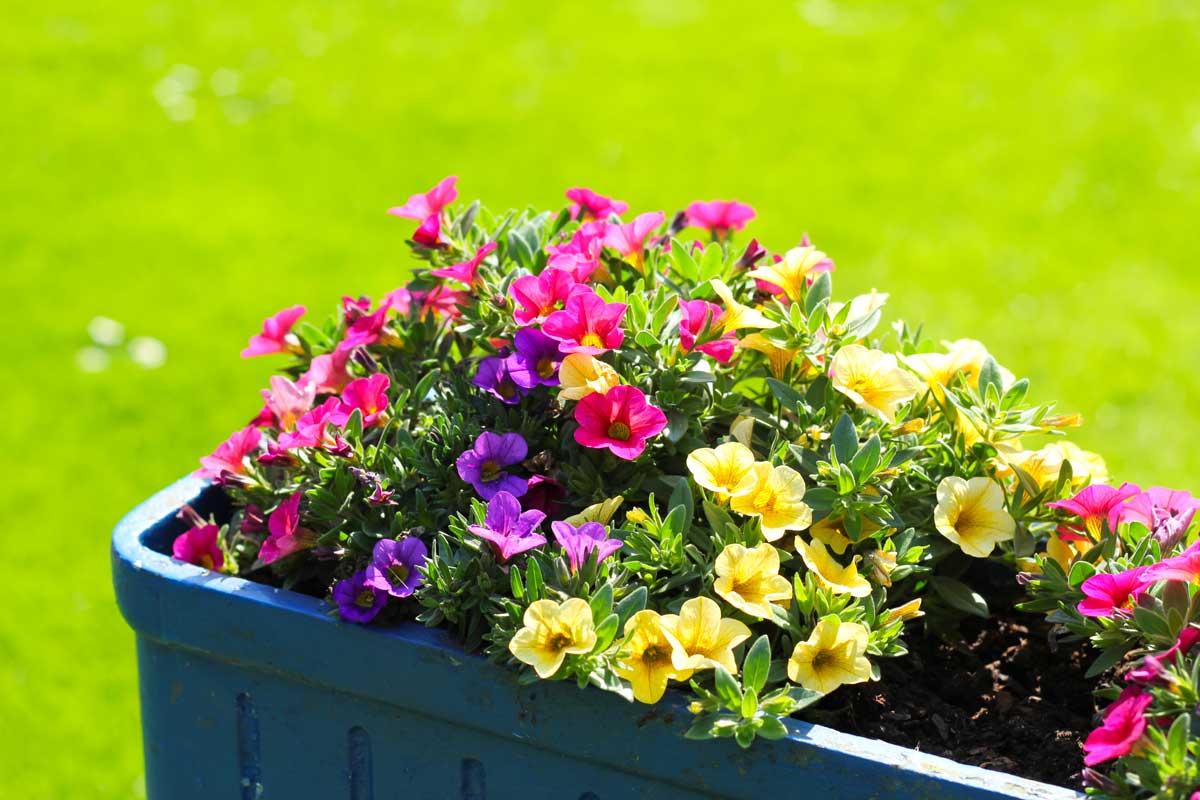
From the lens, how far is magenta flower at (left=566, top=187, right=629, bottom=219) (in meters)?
1.68

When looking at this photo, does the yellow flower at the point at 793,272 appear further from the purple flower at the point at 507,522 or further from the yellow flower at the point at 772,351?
the purple flower at the point at 507,522

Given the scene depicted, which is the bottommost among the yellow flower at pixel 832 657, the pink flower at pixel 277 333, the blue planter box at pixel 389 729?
the blue planter box at pixel 389 729

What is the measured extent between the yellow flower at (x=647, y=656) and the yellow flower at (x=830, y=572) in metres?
0.17

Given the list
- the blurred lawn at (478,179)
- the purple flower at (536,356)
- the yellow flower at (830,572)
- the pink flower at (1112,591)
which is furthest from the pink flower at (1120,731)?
the blurred lawn at (478,179)

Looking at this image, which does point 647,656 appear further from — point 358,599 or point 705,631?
point 358,599

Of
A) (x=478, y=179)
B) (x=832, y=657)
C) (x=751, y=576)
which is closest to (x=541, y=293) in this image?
(x=751, y=576)

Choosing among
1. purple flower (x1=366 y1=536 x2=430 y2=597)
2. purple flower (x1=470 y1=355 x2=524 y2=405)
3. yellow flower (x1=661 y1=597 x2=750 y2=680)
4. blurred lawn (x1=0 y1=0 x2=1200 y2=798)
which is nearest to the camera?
yellow flower (x1=661 y1=597 x2=750 y2=680)

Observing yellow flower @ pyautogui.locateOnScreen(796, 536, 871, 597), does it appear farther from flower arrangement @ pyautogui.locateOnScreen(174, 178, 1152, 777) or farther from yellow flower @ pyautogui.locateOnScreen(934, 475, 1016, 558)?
yellow flower @ pyautogui.locateOnScreen(934, 475, 1016, 558)

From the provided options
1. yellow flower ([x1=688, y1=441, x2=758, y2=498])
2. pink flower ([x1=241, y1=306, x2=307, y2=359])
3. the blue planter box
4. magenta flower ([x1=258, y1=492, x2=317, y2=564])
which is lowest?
the blue planter box

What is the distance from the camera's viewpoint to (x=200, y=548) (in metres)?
1.48

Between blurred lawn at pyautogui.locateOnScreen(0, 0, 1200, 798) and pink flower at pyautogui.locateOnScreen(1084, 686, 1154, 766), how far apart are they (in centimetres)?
190

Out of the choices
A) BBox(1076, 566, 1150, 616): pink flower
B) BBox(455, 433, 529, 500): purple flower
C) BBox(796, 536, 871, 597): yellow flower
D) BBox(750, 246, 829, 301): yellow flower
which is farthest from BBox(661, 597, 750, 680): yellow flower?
BBox(750, 246, 829, 301): yellow flower

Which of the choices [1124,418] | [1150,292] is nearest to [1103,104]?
[1150,292]

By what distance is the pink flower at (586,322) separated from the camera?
135cm
